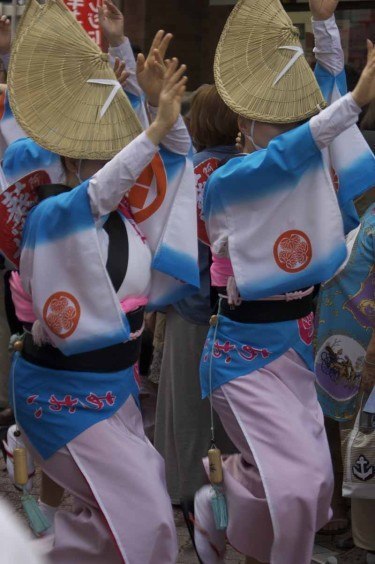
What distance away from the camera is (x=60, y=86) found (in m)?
3.46

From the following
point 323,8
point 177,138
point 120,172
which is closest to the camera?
point 120,172

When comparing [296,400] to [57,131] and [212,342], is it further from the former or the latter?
[57,131]

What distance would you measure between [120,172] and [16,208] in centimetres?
44

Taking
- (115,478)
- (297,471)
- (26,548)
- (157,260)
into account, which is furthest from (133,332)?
(26,548)

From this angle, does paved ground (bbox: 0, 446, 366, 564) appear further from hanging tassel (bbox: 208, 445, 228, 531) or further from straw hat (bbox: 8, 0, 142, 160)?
straw hat (bbox: 8, 0, 142, 160)

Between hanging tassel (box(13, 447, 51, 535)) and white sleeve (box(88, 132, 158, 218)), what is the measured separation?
0.93 meters

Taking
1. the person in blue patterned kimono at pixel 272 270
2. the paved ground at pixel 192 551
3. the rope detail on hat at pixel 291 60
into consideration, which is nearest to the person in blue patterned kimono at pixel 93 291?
the person in blue patterned kimono at pixel 272 270

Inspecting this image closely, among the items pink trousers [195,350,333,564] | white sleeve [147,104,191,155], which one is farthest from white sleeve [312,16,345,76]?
pink trousers [195,350,333,564]

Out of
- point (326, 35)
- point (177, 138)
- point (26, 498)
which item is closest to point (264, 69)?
point (326, 35)

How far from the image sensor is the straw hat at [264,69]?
368cm

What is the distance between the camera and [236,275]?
364 cm

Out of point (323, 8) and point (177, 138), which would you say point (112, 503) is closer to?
point (177, 138)

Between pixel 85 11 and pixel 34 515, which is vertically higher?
pixel 85 11

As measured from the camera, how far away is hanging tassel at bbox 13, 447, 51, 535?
3.64 metres
